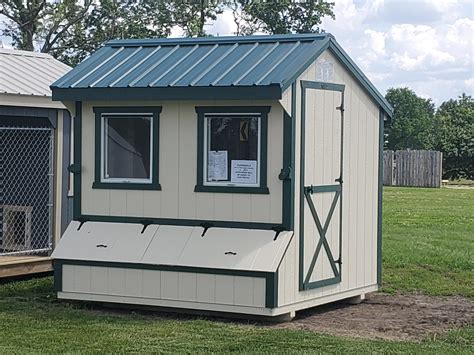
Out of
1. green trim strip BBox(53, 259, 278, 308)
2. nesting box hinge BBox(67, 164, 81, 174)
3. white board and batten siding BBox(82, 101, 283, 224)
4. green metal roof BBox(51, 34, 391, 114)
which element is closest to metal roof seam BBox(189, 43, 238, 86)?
green metal roof BBox(51, 34, 391, 114)

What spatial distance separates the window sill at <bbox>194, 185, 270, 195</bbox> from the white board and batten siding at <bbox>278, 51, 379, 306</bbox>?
36cm

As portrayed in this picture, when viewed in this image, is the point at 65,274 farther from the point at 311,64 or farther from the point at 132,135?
the point at 311,64

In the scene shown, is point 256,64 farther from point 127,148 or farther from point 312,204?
point 127,148

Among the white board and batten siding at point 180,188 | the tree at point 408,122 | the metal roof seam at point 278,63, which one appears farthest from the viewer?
the tree at point 408,122

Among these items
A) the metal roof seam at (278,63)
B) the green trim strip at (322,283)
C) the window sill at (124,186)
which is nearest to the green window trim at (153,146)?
the window sill at (124,186)

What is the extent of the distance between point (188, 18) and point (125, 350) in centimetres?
2970

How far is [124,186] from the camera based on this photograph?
11.7m

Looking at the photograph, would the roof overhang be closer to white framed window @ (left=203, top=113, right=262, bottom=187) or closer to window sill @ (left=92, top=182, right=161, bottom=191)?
white framed window @ (left=203, top=113, right=262, bottom=187)

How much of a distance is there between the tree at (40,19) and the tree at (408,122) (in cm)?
2883

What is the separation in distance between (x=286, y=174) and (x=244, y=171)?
537 mm

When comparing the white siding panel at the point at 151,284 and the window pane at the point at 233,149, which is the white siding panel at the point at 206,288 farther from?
the window pane at the point at 233,149

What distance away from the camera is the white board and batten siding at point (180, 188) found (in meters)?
10.9

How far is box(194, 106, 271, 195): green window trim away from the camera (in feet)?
36.0

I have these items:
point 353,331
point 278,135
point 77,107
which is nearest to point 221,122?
point 278,135
